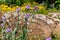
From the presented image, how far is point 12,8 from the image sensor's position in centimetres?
833

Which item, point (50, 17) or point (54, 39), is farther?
point (50, 17)

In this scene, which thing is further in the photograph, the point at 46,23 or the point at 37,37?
the point at 46,23

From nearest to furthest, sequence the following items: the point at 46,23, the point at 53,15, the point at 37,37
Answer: the point at 37,37, the point at 46,23, the point at 53,15

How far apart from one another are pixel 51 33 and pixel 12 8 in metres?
2.63

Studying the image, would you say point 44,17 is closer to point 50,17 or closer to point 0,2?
point 50,17

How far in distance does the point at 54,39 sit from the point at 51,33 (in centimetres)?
15

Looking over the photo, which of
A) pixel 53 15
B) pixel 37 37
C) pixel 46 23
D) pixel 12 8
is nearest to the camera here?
pixel 37 37

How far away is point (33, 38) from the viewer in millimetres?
5824

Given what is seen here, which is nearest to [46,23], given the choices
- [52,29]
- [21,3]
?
[52,29]

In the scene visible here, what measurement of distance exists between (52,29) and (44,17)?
0.46 metres

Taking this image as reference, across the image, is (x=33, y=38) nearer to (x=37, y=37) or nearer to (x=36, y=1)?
(x=37, y=37)

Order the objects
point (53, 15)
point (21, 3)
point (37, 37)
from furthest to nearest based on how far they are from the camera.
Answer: point (21, 3) < point (53, 15) < point (37, 37)

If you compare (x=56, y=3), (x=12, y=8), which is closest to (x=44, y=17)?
(x=12, y=8)

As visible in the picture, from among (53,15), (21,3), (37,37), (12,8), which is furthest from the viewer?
(21,3)
